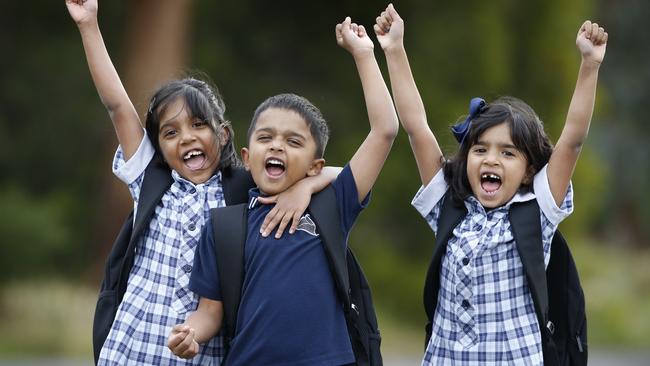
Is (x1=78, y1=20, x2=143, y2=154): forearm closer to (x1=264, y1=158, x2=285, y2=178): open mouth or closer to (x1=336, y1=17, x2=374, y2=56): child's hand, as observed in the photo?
(x1=264, y1=158, x2=285, y2=178): open mouth

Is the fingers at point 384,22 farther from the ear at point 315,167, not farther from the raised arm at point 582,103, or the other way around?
the raised arm at point 582,103

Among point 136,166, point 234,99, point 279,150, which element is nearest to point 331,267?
point 279,150

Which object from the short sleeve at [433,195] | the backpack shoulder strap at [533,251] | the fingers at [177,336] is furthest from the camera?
the short sleeve at [433,195]

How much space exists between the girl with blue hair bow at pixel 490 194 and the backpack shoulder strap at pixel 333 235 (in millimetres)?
386

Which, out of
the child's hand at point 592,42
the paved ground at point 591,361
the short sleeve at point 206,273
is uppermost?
the child's hand at point 592,42

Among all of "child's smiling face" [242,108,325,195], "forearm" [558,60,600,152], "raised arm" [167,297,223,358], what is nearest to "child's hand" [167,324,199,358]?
"raised arm" [167,297,223,358]

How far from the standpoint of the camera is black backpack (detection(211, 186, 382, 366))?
3938mm

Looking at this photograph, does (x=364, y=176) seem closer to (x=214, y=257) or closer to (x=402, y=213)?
(x=214, y=257)

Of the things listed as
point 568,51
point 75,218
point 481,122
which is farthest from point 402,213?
point 481,122

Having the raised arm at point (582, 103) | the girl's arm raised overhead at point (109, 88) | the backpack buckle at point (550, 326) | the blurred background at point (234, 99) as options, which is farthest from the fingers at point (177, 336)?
the blurred background at point (234, 99)

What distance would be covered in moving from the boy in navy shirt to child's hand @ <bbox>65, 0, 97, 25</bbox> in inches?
30.7

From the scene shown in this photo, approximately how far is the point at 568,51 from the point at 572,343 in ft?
30.9

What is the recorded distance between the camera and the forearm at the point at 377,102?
4090 mm

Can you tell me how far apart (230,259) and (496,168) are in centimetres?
102
